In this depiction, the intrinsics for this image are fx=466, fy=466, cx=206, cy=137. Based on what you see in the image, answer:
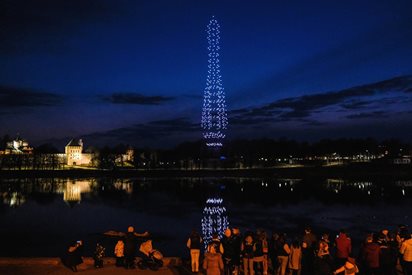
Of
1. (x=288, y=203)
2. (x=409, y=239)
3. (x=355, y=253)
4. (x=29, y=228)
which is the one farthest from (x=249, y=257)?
(x=288, y=203)

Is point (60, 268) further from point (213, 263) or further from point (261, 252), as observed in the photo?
point (261, 252)

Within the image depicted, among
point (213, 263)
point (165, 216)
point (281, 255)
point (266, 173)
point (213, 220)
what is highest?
point (266, 173)

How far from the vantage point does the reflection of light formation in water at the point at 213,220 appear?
1332 inches

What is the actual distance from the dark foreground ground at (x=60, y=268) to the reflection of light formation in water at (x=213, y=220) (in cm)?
1279

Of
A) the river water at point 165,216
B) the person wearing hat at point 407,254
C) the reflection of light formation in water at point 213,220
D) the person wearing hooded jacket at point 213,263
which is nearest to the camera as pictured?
the person wearing hooded jacket at point 213,263

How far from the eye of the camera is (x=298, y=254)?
14078 millimetres

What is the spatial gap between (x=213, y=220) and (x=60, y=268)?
25.9 metres

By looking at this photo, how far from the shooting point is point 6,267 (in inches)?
634

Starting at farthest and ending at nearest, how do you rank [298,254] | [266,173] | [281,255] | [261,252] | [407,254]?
1. [266,173]
2. [281,255]
3. [261,252]
4. [298,254]
5. [407,254]

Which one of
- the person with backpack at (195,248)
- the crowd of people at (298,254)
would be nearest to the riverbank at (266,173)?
the crowd of people at (298,254)

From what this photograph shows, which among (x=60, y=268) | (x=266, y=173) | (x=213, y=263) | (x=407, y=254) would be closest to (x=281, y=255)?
(x=213, y=263)

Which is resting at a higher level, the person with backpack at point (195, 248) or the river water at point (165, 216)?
the person with backpack at point (195, 248)

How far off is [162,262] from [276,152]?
182 meters

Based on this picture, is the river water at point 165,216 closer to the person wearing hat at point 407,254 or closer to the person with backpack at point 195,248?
the person with backpack at point 195,248
